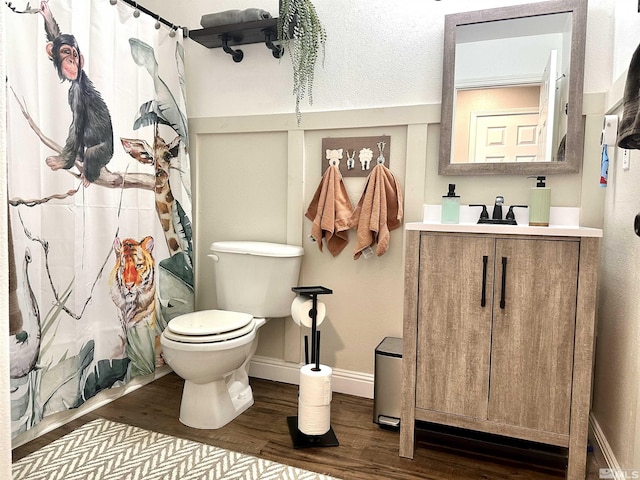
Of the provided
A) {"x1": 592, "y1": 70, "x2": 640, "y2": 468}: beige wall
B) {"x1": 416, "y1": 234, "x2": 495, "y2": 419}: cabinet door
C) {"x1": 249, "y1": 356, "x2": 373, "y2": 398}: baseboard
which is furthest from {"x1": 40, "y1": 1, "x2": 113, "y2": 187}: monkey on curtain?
{"x1": 592, "y1": 70, "x2": 640, "y2": 468}: beige wall

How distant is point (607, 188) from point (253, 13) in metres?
1.85

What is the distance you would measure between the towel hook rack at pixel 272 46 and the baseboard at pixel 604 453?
2.30m

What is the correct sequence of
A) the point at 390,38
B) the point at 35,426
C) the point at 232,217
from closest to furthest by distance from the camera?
the point at 35,426, the point at 390,38, the point at 232,217

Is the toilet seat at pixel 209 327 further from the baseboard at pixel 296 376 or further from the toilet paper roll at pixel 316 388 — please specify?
the baseboard at pixel 296 376

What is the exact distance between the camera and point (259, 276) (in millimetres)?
2346

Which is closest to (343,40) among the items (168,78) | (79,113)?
(168,78)

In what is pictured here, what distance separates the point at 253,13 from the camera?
232 centimetres

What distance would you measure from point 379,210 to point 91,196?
4.37ft

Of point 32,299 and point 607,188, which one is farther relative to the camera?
point 607,188

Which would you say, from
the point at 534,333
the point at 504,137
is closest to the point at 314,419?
the point at 534,333

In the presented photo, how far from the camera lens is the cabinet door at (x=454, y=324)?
1.72 m

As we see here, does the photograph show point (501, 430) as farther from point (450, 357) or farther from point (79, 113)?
point (79, 113)

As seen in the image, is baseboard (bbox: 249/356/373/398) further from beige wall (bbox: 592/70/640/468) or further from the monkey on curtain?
the monkey on curtain

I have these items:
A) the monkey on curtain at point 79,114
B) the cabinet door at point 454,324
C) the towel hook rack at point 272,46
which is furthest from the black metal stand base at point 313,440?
the towel hook rack at point 272,46
